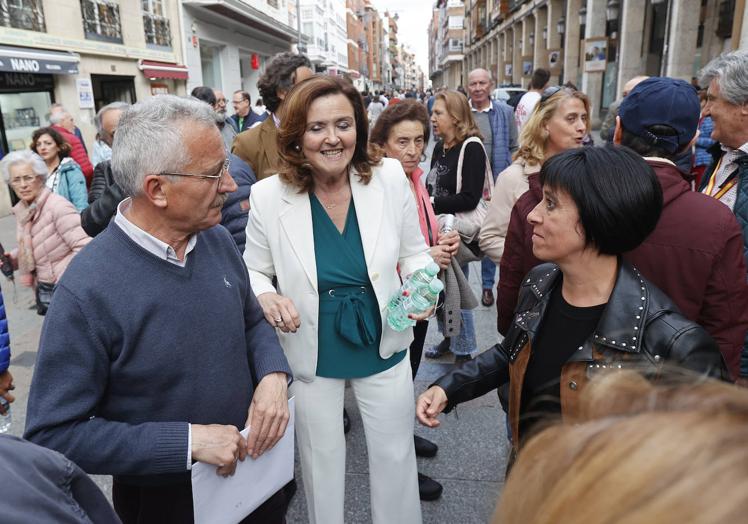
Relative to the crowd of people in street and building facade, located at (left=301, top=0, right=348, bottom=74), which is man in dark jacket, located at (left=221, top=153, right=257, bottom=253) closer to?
the crowd of people in street

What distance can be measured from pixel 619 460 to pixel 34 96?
49.6ft

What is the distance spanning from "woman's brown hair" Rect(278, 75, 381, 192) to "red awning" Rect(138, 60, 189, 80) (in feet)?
56.0

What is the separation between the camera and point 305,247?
7.04 ft

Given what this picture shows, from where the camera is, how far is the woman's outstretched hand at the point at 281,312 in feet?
6.64

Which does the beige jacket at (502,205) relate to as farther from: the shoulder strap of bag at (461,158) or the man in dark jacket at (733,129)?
Result: the shoulder strap of bag at (461,158)

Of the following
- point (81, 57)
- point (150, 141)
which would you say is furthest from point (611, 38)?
point (150, 141)

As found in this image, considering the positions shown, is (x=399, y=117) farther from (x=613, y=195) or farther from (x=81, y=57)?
(x=81, y=57)

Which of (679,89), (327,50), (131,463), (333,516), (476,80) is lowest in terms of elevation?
Result: (333,516)

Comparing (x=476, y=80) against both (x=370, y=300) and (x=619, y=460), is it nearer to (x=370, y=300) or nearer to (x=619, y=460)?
(x=370, y=300)

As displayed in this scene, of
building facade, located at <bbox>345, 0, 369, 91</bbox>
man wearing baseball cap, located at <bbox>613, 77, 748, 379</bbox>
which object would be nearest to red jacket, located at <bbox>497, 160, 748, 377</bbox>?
man wearing baseball cap, located at <bbox>613, 77, 748, 379</bbox>

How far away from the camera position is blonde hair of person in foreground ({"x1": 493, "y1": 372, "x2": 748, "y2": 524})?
47 centimetres

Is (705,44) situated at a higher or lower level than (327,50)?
lower

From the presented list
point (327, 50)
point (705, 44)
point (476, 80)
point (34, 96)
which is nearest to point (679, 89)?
point (476, 80)

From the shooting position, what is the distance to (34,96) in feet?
40.9
